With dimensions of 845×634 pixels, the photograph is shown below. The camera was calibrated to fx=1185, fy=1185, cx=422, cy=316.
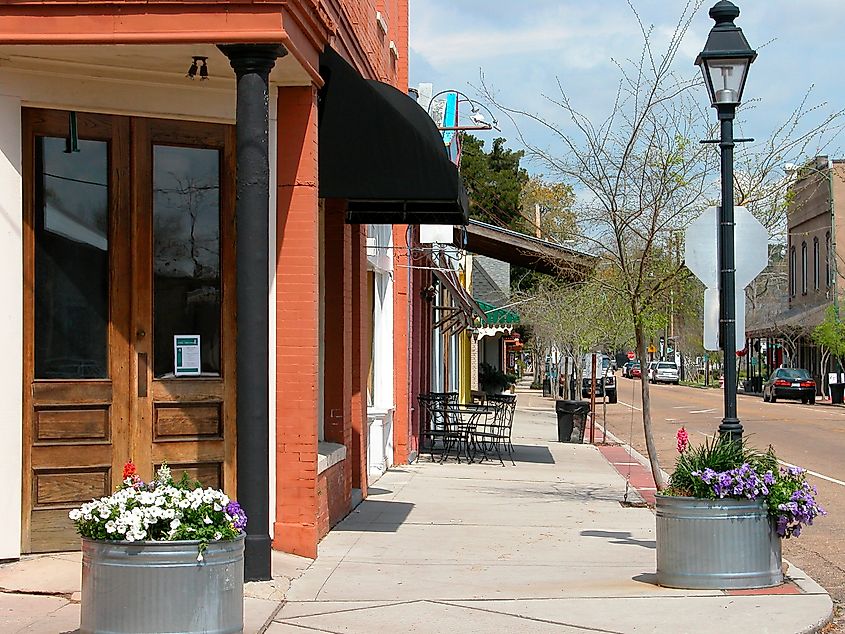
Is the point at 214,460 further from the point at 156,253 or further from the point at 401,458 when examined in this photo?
the point at 401,458

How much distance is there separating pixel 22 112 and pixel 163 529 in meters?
4.15

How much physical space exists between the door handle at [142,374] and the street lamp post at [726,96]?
15.2ft

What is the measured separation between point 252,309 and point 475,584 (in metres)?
2.69

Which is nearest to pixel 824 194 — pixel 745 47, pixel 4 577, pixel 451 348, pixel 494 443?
pixel 451 348

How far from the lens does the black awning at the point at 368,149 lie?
9781 mm

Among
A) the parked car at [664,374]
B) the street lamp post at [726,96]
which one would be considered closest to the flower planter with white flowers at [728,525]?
the street lamp post at [726,96]

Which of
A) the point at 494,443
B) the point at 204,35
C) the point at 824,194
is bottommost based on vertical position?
the point at 494,443

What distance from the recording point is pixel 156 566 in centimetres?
581

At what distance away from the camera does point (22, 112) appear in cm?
873

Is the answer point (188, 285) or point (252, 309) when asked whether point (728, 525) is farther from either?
point (188, 285)

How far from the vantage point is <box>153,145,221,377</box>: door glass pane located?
30.0ft

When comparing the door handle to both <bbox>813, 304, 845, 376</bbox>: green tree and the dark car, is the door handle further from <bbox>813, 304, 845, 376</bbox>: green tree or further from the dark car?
<bbox>813, 304, 845, 376</bbox>: green tree

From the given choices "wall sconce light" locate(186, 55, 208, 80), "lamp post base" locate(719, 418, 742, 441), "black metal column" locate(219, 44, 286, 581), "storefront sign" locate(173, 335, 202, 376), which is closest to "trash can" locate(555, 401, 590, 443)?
"lamp post base" locate(719, 418, 742, 441)

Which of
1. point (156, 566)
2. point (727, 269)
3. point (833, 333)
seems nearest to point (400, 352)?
point (727, 269)
